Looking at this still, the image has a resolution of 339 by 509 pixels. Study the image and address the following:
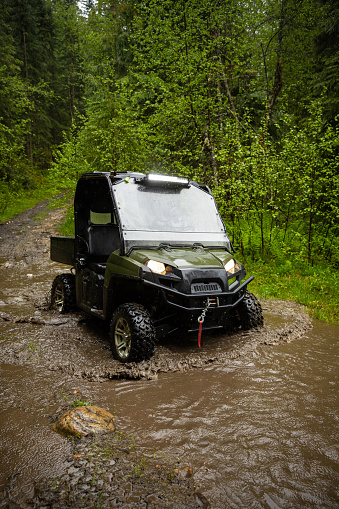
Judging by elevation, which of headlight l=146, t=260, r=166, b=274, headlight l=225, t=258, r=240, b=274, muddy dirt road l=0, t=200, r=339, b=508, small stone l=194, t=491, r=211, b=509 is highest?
headlight l=146, t=260, r=166, b=274

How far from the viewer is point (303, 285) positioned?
7500 mm

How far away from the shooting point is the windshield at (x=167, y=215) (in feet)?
15.4

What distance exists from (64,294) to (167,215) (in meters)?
2.40

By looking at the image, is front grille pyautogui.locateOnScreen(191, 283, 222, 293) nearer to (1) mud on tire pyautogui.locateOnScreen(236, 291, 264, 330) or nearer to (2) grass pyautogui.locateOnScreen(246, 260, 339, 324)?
(1) mud on tire pyautogui.locateOnScreen(236, 291, 264, 330)

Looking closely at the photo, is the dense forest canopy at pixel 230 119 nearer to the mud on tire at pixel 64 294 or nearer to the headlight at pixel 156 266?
the mud on tire at pixel 64 294

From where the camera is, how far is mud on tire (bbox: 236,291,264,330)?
16.6ft

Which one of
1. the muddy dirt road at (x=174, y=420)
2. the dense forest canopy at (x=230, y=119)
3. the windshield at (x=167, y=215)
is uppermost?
the dense forest canopy at (x=230, y=119)

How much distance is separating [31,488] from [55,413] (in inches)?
36.1

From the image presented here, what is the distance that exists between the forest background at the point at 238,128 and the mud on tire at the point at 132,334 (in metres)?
3.42

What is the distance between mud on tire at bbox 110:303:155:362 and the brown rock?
35.8 inches

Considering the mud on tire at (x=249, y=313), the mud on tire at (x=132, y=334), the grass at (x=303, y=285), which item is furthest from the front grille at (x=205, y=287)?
the grass at (x=303, y=285)

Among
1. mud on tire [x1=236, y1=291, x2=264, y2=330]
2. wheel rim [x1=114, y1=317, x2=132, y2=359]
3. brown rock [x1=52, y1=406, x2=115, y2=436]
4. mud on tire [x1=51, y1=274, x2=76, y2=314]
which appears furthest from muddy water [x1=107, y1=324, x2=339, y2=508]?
mud on tire [x1=51, y1=274, x2=76, y2=314]

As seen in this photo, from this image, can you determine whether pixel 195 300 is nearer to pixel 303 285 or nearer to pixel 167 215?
pixel 167 215

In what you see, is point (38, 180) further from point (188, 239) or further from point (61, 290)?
point (188, 239)
